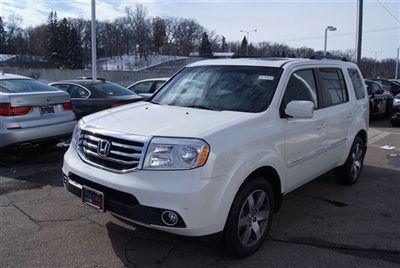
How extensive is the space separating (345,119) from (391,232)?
5.67 feet

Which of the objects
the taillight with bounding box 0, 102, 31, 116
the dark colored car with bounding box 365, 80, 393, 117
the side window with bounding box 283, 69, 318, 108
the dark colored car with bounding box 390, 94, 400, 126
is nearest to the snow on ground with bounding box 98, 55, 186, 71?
the dark colored car with bounding box 365, 80, 393, 117

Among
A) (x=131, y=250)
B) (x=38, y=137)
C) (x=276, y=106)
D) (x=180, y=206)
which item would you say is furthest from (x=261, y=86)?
(x=38, y=137)

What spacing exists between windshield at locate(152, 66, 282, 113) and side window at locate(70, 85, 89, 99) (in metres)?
4.82

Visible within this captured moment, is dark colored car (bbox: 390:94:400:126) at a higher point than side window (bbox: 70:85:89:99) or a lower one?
lower

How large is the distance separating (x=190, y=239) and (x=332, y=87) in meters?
3.26

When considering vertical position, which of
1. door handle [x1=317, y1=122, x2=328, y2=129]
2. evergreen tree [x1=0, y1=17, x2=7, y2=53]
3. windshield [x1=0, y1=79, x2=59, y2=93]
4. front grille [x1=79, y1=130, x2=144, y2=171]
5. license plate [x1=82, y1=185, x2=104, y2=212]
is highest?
evergreen tree [x1=0, y1=17, x2=7, y2=53]

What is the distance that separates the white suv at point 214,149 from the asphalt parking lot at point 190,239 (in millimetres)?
366

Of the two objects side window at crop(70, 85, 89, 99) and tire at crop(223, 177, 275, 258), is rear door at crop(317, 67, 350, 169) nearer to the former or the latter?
tire at crop(223, 177, 275, 258)

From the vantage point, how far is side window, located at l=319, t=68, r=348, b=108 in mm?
5234

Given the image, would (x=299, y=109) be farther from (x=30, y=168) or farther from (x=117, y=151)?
(x=30, y=168)

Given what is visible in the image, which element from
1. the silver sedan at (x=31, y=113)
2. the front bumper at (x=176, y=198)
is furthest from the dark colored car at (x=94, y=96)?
the front bumper at (x=176, y=198)

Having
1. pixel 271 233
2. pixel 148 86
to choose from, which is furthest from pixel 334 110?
pixel 148 86

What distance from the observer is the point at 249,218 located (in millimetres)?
3834

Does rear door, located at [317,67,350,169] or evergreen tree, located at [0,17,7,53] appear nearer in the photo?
rear door, located at [317,67,350,169]
